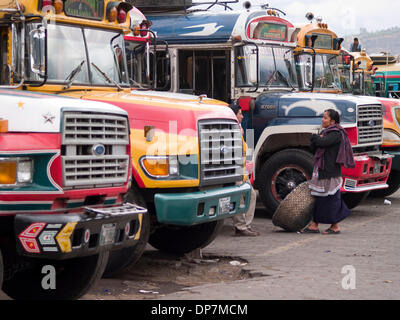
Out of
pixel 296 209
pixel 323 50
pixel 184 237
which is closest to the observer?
pixel 184 237

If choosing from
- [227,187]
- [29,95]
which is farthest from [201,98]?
[29,95]

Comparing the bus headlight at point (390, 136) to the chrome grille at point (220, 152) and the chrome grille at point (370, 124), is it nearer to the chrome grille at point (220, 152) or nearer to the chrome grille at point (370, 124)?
the chrome grille at point (370, 124)

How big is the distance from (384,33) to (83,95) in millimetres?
171527

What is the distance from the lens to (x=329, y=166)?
1148 cm

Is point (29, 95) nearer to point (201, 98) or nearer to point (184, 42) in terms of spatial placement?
point (201, 98)

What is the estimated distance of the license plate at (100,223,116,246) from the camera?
253 inches

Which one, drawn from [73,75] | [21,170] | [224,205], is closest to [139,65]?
[73,75]

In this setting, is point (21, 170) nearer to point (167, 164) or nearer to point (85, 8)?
point (167, 164)

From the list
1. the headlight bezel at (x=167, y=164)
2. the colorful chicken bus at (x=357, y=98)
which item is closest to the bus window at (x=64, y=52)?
the headlight bezel at (x=167, y=164)

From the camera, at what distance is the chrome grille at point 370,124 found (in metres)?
13.1

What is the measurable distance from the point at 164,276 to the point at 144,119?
175cm

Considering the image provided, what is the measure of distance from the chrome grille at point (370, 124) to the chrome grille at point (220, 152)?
4.42 meters

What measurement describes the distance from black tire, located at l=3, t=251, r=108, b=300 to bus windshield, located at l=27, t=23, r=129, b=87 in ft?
6.83

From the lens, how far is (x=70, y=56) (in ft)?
28.4
